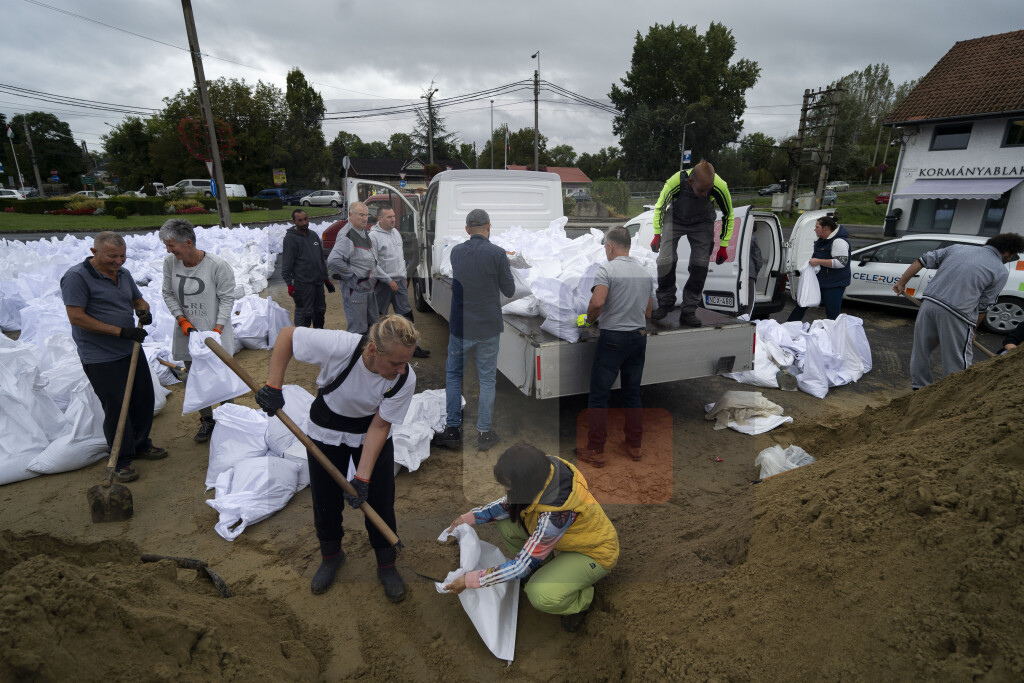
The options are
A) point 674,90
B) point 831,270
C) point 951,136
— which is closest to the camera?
point 831,270

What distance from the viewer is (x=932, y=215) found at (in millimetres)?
19375

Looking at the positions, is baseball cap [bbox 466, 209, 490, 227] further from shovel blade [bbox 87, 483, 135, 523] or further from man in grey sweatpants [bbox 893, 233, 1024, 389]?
man in grey sweatpants [bbox 893, 233, 1024, 389]

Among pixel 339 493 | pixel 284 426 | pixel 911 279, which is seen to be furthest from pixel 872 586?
pixel 911 279

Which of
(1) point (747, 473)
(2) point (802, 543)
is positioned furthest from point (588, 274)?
(2) point (802, 543)

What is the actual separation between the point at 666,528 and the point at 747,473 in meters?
1.18

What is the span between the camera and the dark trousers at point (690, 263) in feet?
14.9

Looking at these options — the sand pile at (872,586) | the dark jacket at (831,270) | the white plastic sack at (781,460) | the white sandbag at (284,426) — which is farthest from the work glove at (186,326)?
the dark jacket at (831,270)

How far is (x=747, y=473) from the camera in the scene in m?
3.90

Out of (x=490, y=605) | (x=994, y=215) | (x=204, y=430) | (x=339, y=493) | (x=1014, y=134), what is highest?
(x=1014, y=134)

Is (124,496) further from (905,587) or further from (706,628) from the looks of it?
(905,587)

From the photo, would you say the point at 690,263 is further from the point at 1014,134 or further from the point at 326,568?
the point at 1014,134

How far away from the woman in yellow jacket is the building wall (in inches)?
862

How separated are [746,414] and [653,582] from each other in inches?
104

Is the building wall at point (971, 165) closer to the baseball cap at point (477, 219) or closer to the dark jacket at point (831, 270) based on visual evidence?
the dark jacket at point (831, 270)
